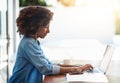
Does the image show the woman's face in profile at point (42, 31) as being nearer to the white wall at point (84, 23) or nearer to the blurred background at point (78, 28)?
the blurred background at point (78, 28)

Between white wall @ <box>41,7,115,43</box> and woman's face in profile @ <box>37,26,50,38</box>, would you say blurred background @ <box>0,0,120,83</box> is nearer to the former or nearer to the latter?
white wall @ <box>41,7,115,43</box>

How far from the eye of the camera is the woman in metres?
1.78

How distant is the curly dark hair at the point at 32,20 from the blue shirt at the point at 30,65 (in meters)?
0.08

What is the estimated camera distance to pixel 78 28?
16.4 ft

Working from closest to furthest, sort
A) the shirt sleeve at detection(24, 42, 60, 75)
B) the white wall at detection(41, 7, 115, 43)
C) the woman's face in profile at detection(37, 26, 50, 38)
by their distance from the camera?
the shirt sleeve at detection(24, 42, 60, 75)
the woman's face in profile at detection(37, 26, 50, 38)
the white wall at detection(41, 7, 115, 43)

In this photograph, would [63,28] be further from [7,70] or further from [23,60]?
[23,60]

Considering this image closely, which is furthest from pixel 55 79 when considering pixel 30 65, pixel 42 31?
pixel 42 31

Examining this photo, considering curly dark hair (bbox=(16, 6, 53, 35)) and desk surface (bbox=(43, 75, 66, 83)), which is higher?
curly dark hair (bbox=(16, 6, 53, 35))

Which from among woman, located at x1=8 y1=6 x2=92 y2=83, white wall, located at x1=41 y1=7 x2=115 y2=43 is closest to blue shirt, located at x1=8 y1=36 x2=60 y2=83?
woman, located at x1=8 y1=6 x2=92 y2=83

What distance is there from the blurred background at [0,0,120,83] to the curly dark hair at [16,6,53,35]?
2.65 meters

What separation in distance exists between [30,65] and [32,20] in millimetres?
316

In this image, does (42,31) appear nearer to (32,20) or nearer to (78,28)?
(32,20)

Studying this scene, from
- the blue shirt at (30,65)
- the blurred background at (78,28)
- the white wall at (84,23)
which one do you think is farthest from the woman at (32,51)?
the white wall at (84,23)

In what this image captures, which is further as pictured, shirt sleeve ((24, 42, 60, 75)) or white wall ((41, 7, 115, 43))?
white wall ((41, 7, 115, 43))
